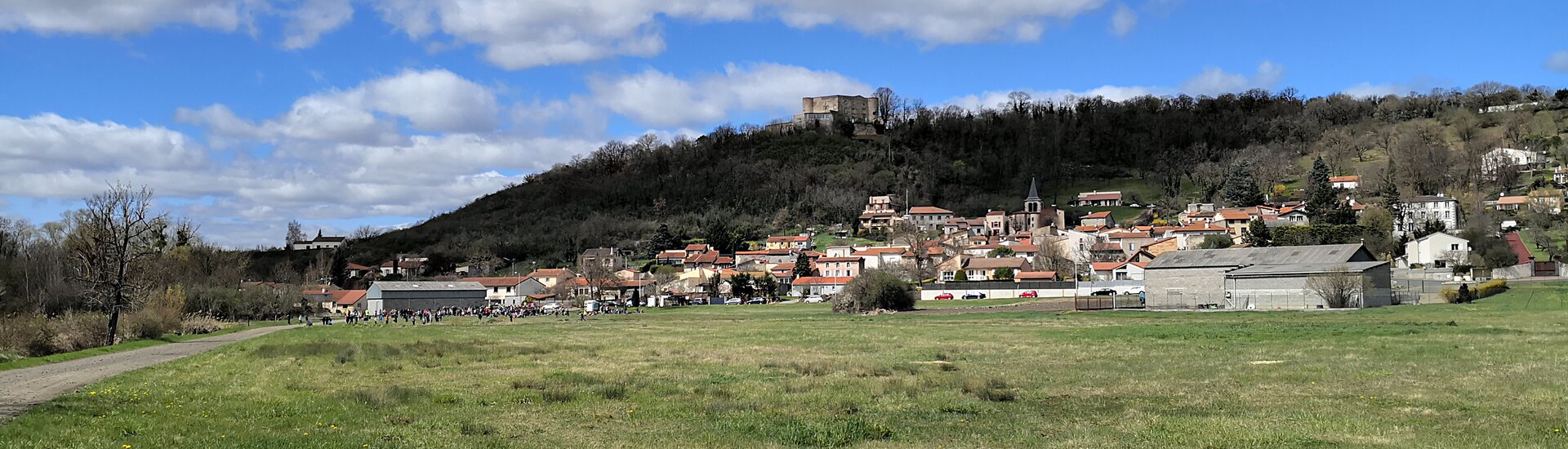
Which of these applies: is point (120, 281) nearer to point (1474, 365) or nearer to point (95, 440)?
point (95, 440)

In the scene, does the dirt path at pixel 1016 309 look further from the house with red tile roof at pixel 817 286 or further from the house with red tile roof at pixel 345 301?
the house with red tile roof at pixel 345 301

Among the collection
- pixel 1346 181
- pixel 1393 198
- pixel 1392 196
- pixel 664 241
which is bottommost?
pixel 664 241

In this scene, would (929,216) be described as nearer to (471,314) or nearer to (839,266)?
(839,266)

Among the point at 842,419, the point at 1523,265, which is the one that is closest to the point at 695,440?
the point at 842,419

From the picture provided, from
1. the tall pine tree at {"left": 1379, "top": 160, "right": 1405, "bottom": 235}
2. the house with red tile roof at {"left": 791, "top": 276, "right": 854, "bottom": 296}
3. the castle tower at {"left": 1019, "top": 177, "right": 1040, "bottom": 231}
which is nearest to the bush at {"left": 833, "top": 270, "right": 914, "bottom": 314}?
the house with red tile roof at {"left": 791, "top": 276, "right": 854, "bottom": 296}

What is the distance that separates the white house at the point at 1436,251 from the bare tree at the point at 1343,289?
1704 inches

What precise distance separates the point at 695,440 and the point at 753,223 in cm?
17369

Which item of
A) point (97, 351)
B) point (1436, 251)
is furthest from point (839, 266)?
point (97, 351)

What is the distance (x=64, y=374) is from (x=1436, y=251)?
10345cm

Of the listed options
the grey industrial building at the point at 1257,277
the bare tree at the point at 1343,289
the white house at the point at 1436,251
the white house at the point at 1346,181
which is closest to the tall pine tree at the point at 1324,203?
the white house at the point at 1346,181

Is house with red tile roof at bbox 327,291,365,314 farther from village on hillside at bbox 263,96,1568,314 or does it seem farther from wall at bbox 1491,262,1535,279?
wall at bbox 1491,262,1535,279

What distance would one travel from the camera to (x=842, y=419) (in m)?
14.7

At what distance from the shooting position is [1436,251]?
318 ft

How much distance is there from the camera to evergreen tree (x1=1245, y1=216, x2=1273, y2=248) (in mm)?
107356
